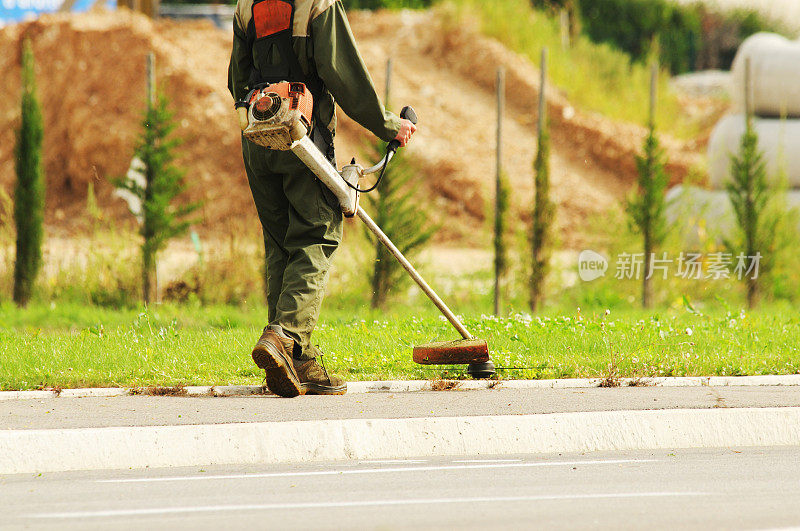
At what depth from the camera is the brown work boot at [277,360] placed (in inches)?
187

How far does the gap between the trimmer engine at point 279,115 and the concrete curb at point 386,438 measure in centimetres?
139

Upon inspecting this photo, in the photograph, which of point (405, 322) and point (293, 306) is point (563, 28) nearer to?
point (405, 322)

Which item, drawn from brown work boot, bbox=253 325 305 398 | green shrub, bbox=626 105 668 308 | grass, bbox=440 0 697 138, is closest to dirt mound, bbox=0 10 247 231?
grass, bbox=440 0 697 138

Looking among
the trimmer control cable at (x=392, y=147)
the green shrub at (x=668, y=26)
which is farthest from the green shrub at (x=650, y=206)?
the green shrub at (x=668, y=26)

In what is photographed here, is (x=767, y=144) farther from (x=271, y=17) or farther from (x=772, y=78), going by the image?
(x=271, y=17)

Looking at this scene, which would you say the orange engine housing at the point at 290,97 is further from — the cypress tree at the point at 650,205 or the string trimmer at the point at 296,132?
the cypress tree at the point at 650,205

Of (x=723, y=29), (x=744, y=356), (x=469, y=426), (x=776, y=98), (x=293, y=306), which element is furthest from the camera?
(x=723, y=29)

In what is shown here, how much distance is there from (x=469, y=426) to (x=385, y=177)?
539 centimetres

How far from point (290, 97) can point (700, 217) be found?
7.61 m

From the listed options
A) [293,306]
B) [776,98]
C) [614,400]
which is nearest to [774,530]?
[614,400]

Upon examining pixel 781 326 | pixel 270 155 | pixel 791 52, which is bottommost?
pixel 781 326

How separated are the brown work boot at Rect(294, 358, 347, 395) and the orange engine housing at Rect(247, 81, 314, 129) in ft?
3.98

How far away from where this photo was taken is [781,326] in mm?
7746

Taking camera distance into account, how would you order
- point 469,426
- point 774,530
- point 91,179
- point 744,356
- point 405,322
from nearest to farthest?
point 774,530, point 469,426, point 744,356, point 405,322, point 91,179
